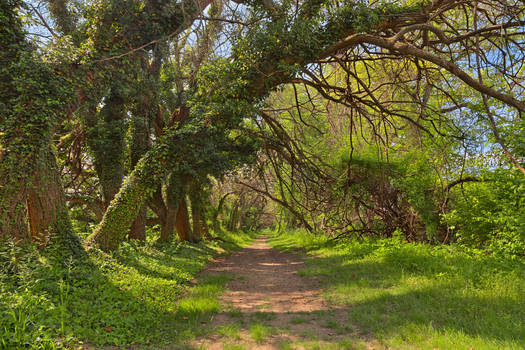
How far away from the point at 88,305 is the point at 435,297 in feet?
18.6

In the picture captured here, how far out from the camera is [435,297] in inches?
190

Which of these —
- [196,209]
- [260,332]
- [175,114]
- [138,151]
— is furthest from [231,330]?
[196,209]

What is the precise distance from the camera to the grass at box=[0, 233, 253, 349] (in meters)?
3.24

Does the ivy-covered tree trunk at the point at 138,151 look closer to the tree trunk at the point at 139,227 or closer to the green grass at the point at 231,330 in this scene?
the tree trunk at the point at 139,227

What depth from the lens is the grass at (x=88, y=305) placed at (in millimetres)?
3236

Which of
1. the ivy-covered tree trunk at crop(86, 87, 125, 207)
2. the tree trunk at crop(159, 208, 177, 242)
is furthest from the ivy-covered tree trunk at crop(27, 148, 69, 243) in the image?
the tree trunk at crop(159, 208, 177, 242)

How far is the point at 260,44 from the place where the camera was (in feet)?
20.7

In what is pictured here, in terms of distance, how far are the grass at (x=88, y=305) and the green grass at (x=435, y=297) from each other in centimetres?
280

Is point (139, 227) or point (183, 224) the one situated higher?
point (139, 227)

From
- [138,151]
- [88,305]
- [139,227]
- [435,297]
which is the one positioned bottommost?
[435,297]

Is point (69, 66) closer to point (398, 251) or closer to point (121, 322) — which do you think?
point (121, 322)

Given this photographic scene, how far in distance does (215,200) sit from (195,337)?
2105 cm

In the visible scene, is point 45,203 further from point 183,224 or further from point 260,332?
point 183,224

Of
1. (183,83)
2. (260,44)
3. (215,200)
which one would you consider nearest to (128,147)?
(183,83)
